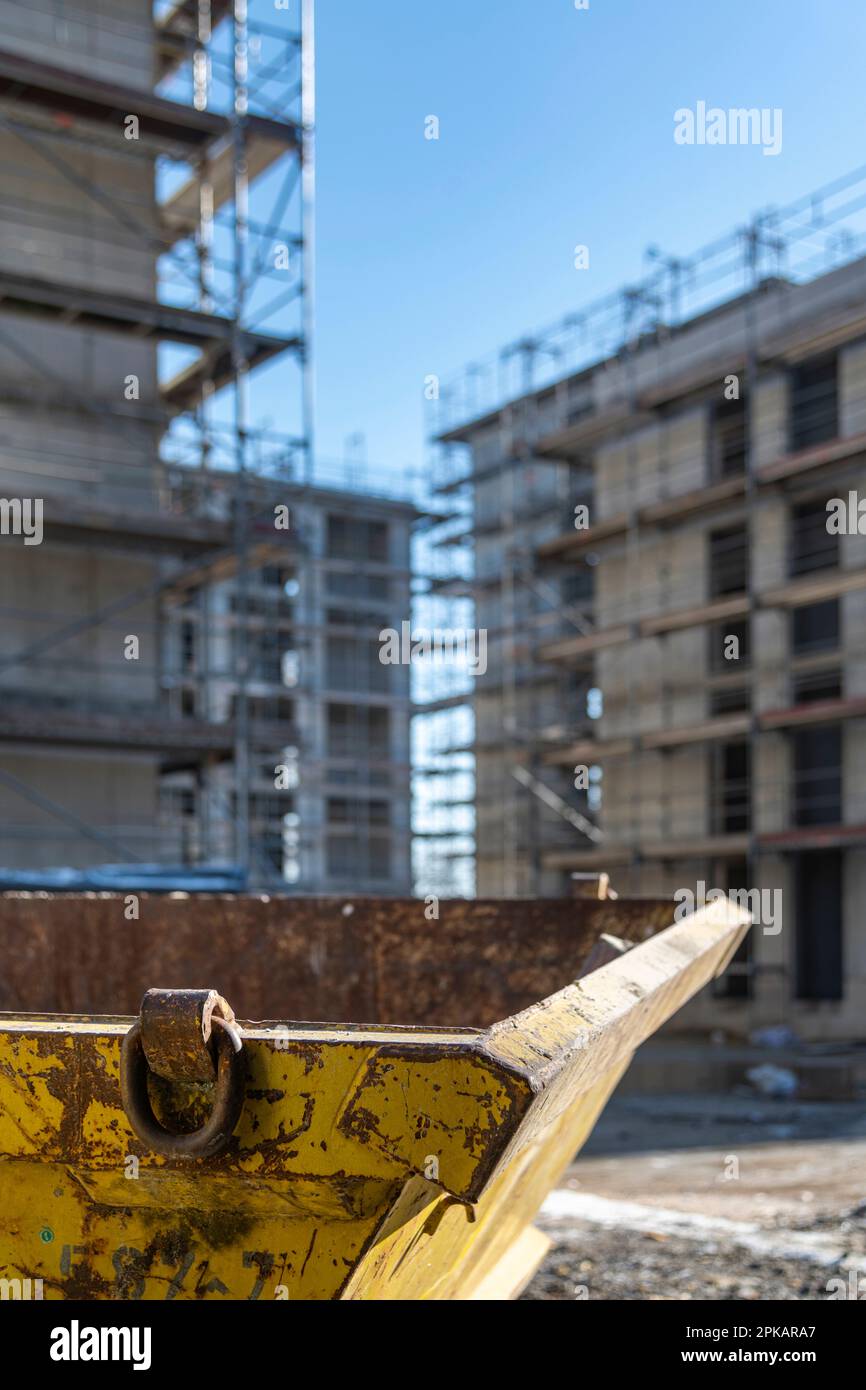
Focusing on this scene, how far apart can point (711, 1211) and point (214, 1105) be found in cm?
638

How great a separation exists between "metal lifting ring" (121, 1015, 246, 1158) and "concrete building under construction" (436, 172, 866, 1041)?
1986 centimetres

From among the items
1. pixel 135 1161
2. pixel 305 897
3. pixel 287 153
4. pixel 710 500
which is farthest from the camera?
pixel 710 500

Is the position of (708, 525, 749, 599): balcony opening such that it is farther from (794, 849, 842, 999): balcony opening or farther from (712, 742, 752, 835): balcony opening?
(794, 849, 842, 999): balcony opening

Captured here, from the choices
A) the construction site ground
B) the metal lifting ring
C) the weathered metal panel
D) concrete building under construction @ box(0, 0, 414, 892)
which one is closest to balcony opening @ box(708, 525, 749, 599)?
concrete building under construction @ box(0, 0, 414, 892)

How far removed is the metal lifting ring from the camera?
1697mm

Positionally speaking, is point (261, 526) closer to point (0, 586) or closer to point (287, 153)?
point (0, 586)

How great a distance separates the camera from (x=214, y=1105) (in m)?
1.71

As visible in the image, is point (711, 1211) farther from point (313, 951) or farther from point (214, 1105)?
point (214, 1105)

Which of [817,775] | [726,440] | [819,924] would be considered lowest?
[819,924]

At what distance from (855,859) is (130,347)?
12958 mm

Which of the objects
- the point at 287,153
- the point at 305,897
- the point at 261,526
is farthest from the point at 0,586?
the point at 305,897

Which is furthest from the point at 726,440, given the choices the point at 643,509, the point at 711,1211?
the point at 711,1211

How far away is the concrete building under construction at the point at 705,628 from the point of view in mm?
22000

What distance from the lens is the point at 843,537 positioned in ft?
73.0
